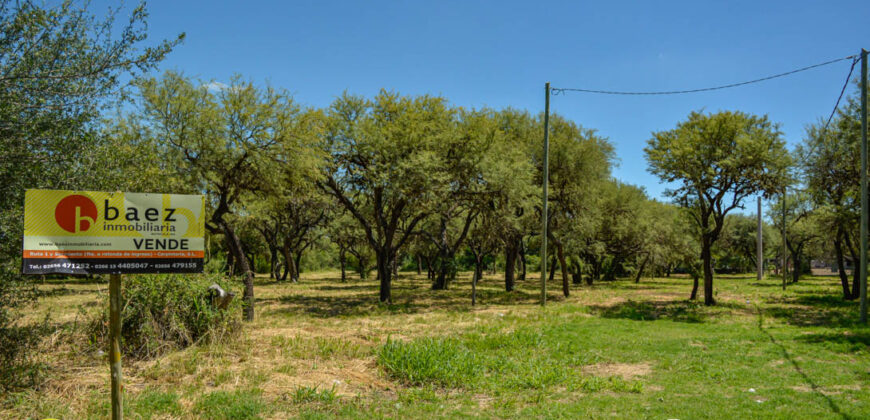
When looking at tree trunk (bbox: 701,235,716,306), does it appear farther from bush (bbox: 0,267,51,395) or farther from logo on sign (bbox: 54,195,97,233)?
bush (bbox: 0,267,51,395)

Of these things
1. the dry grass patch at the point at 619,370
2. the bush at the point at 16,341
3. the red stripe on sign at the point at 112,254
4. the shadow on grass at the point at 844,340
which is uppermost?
the red stripe on sign at the point at 112,254

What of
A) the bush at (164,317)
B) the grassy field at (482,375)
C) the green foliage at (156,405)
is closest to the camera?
the green foliage at (156,405)

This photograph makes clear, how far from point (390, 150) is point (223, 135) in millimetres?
6672

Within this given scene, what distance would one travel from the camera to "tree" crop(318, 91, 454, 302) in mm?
18297

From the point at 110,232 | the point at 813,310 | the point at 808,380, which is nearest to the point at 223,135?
the point at 110,232

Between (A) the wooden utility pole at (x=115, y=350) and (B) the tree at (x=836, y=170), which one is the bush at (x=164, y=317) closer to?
(A) the wooden utility pole at (x=115, y=350)

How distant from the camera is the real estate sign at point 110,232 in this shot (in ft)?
15.8

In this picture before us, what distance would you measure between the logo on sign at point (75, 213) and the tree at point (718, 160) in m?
19.1

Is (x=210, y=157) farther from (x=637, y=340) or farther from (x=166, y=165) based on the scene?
(x=637, y=340)

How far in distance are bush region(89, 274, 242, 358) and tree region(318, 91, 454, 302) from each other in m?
9.30

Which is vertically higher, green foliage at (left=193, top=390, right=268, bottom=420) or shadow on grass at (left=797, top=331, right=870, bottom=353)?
green foliage at (left=193, top=390, right=268, bottom=420)

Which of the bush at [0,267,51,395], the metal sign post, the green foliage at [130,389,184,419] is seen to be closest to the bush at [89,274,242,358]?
the bush at [0,267,51,395]

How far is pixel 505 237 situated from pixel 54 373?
21.7 m

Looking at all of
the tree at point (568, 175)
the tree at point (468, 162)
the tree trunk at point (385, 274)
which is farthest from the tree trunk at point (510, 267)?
the tree trunk at point (385, 274)
